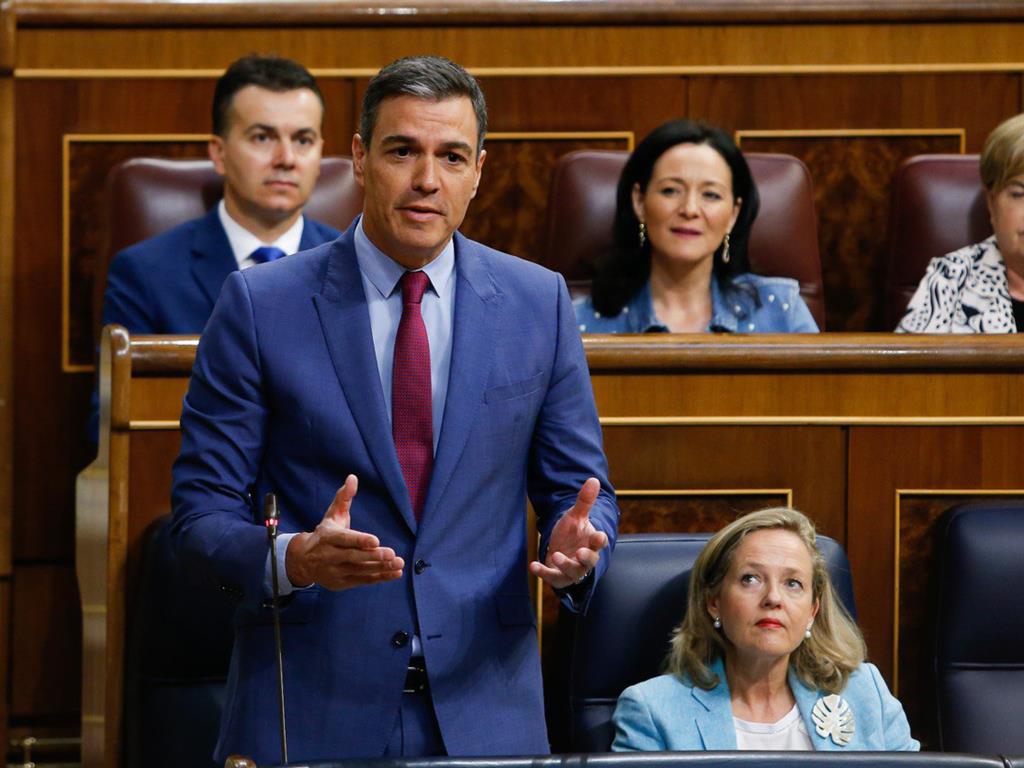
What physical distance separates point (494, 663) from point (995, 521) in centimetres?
40

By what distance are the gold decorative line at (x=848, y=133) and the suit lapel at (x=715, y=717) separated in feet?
2.43

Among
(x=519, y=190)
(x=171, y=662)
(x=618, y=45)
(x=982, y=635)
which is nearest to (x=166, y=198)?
(x=519, y=190)

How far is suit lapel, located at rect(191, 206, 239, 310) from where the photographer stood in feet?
4.33

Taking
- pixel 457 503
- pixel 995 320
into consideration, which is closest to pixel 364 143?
pixel 457 503

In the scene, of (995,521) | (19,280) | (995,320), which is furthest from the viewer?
(19,280)

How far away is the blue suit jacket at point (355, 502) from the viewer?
721mm

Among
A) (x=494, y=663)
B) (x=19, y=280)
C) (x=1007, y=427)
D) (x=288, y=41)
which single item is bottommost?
(x=494, y=663)

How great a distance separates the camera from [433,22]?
59.3 inches

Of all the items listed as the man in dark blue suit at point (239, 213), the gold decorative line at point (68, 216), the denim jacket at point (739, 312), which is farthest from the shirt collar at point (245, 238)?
the denim jacket at point (739, 312)

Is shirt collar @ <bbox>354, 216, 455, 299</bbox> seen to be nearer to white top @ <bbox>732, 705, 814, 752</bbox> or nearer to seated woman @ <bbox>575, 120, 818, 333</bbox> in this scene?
white top @ <bbox>732, 705, 814, 752</bbox>

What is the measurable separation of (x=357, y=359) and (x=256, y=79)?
0.69m

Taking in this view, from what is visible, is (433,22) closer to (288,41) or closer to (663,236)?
(288,41)

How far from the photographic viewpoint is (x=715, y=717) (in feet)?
2.99

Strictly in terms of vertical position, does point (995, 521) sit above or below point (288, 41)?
below
